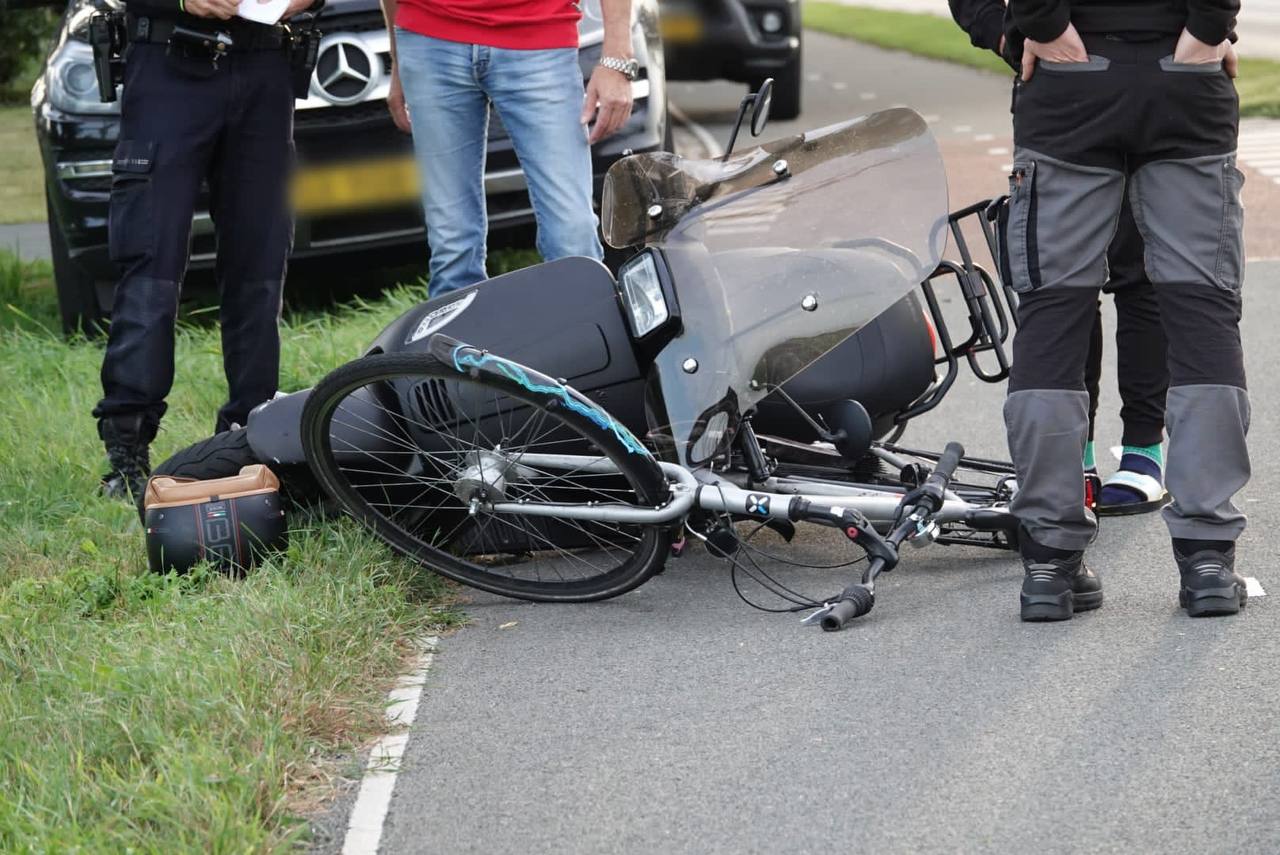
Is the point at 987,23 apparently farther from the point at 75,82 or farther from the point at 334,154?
the point at 75,82

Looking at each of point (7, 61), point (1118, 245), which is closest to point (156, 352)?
point (1118, 245)

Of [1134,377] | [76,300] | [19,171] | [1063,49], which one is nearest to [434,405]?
[1063,49]

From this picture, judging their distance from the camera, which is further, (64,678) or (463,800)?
(64,678)

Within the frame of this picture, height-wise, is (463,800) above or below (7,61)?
above

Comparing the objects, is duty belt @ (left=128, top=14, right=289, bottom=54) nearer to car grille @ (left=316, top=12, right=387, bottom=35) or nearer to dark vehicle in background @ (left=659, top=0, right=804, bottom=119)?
car grille @ (left=316, top=12, right=387, bottom=35)

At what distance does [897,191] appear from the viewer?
3.46 metres

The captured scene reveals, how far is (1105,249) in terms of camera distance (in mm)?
3377

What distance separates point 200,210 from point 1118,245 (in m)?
2.97

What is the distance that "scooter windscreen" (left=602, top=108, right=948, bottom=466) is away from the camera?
3449 millimetres

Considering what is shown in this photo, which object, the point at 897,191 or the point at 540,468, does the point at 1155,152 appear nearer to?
the point at 897,191

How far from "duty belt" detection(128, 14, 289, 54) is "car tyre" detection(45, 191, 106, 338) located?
2.20 meters

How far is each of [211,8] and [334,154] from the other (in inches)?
61.9

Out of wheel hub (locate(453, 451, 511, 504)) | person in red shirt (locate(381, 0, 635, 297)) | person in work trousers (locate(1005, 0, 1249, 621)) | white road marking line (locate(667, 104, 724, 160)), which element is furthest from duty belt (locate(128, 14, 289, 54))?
white road marking line (locate(667, 104, 724, 160))

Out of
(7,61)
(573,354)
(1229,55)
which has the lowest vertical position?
(7,61)
